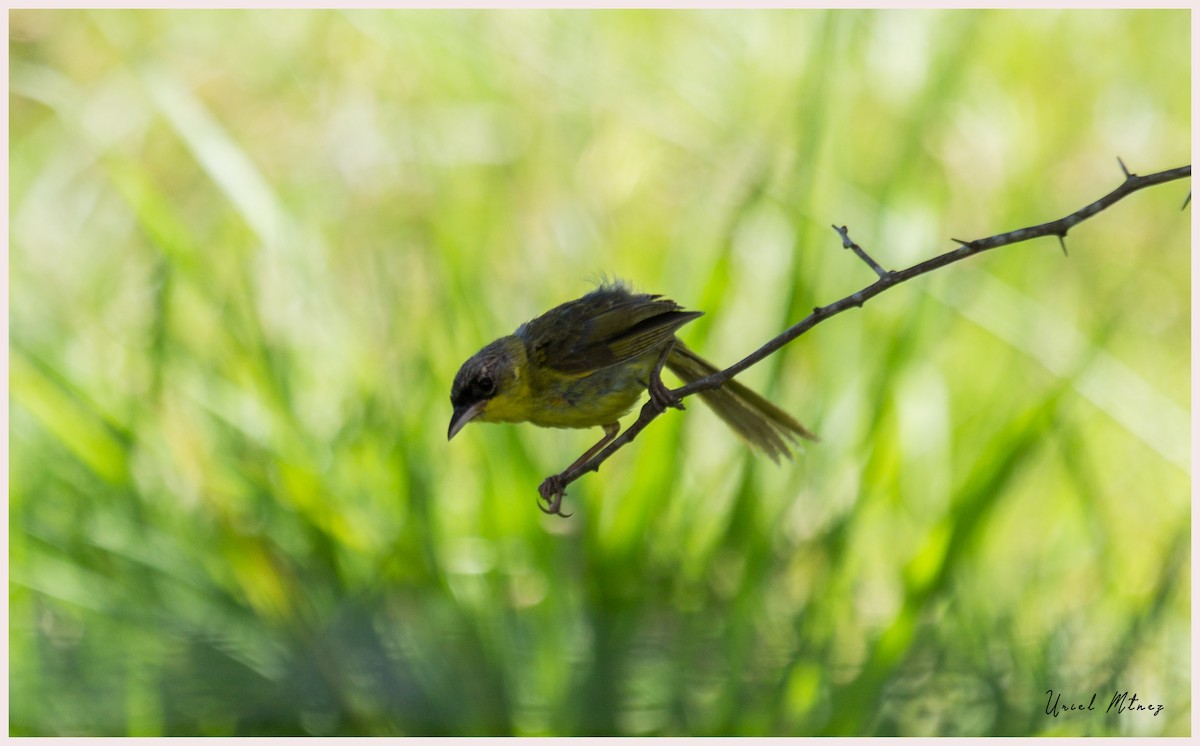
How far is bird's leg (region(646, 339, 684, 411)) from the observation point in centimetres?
226

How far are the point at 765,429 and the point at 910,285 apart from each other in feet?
4.21

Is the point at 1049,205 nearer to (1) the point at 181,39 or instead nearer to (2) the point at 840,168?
(2) the point at 840,168

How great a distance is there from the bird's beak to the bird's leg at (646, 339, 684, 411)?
34cm

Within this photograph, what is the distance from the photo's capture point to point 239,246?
4219mm

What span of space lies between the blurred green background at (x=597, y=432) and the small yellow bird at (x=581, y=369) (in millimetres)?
756

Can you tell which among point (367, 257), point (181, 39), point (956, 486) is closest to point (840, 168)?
point (956, 486)

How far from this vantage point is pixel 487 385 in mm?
2309
